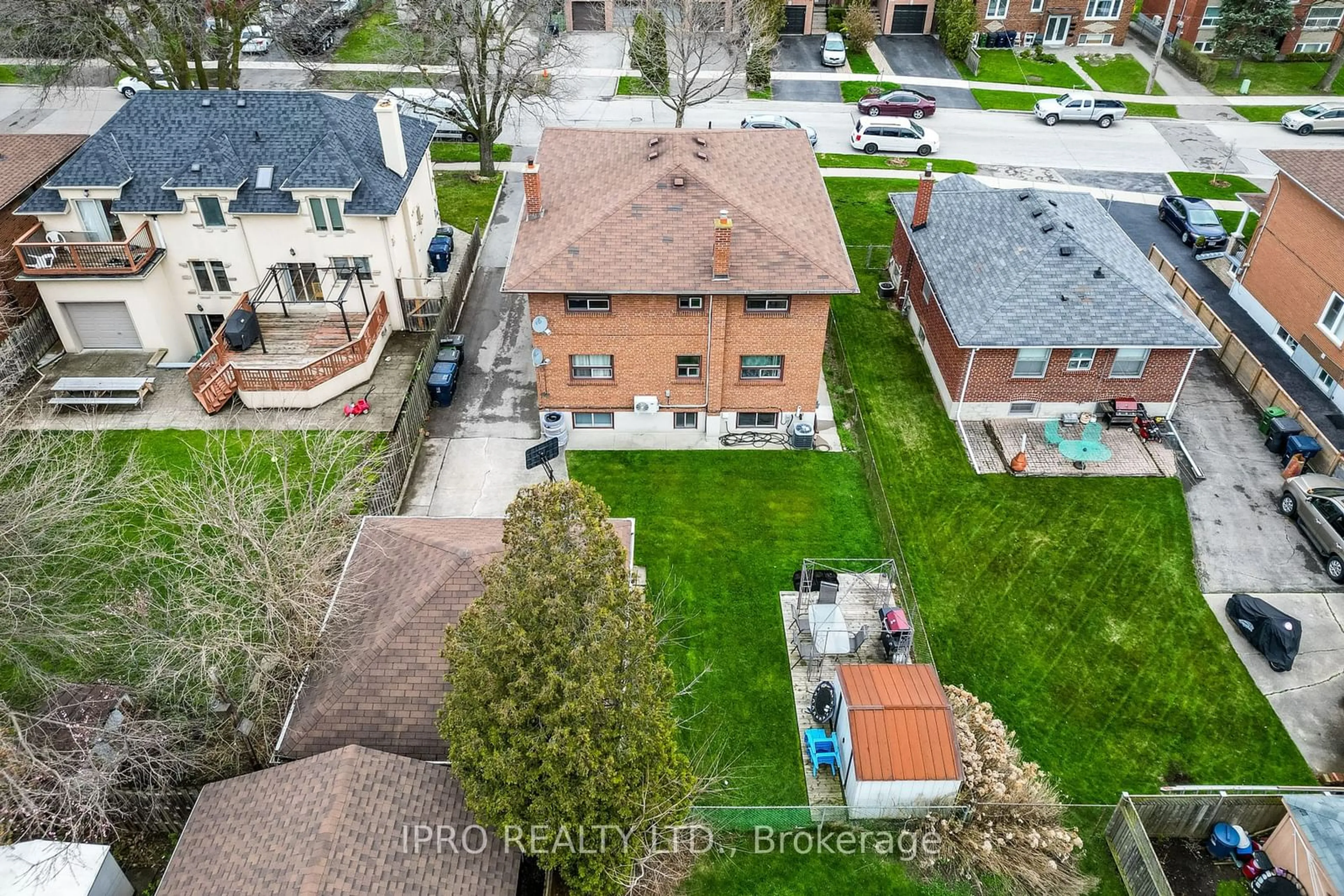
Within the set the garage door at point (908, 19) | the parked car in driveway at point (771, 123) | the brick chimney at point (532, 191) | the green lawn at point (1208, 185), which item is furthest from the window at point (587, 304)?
the garage door at point (908, 19)

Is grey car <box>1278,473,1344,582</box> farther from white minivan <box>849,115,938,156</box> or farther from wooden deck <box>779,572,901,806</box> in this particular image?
white minivan <box>849,115,938,156</box>

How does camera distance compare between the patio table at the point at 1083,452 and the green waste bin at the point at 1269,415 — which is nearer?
the patio table at the point at 1083,452

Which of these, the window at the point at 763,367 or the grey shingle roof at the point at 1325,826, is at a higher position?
the window at the point at 763,367

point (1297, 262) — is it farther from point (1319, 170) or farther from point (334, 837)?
point (334, 837)

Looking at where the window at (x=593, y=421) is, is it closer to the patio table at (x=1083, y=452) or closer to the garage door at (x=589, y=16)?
the patio table at (x=1083, y=452)

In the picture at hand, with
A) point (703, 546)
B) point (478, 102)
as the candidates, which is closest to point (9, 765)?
point (703, 546)
